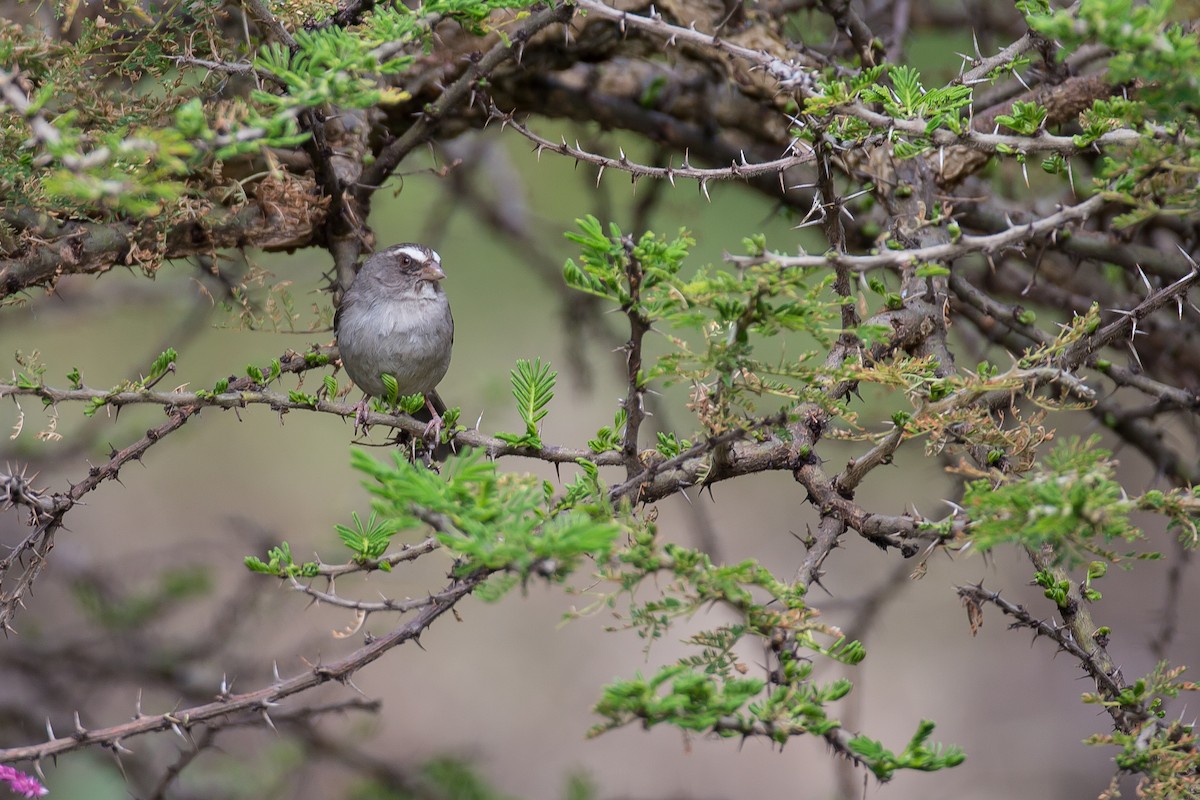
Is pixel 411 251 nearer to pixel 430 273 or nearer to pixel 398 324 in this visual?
pixel 430 273

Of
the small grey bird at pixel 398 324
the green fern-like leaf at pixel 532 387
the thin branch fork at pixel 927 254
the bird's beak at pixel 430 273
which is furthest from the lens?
the bird's beak at pixel 430 273

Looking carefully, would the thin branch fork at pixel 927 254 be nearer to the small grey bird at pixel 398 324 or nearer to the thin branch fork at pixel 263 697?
the thin branch fork at pixel 263 697

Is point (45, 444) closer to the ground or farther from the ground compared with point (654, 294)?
farther from the ground

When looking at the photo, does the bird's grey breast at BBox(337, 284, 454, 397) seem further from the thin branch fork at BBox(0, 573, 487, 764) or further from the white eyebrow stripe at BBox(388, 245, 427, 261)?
the thin branch fork at BBox(0, 573, 487, 764)

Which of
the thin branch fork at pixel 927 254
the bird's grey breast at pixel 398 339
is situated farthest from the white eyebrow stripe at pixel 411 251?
the thin branch fork at pixel 927 254

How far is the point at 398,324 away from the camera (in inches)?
191

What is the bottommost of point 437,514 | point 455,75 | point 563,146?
point 437,514

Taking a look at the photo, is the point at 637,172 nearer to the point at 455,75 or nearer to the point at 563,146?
the point at 563,146

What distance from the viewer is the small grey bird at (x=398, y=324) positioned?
466 cm

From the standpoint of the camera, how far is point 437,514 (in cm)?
214

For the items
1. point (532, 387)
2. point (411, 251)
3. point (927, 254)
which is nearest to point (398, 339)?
point (411, 251)

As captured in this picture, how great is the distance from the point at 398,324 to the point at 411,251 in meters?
0.55

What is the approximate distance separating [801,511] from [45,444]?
615 centimetres

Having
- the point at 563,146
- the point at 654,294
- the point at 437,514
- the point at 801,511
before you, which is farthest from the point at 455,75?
the point at 801,511
